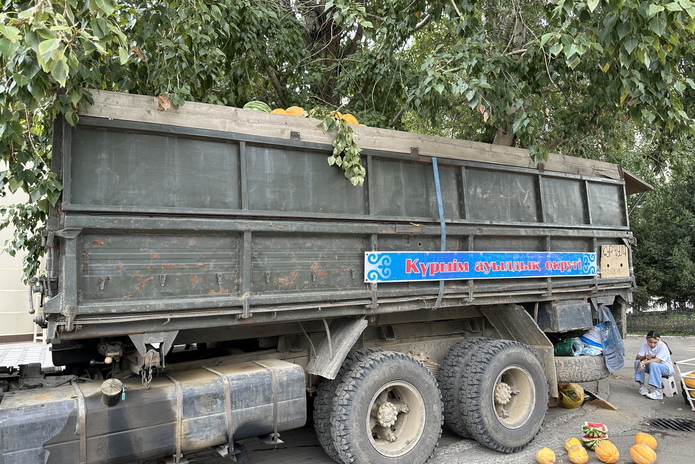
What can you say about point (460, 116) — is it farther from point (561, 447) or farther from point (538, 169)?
point (561, 447)

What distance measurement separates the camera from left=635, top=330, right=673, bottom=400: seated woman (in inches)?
278

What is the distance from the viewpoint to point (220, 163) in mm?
3900

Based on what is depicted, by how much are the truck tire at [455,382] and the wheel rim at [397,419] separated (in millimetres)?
584

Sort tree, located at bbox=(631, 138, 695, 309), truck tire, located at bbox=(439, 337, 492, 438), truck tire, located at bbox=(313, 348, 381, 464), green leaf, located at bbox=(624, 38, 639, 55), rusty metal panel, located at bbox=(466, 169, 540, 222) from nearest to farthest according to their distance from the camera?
green leaf, located at bbox=(624, 38, 639, 55) < truck tire, located at bbox=(313, 348, 381, 464) < truck tire, located at bbox=(439, 337, 492, 438) < rusty metal panel, located at bbox=(466, 169, 540, 222) < tree, located at bbox=(631, 138, 695, 309)

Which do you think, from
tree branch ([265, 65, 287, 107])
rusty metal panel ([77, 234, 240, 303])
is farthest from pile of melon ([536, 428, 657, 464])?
tree branch ([265, 65, 287, 107])

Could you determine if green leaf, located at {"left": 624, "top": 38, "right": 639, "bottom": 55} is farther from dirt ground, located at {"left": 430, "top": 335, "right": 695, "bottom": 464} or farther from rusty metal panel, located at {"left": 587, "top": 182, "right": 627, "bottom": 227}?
dirt ground, located at {"left": 430, "top": 335, "right": 695, "bottom": 464}

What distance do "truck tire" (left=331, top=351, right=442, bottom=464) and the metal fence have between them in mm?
14044

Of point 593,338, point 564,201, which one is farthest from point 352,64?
point 593,338

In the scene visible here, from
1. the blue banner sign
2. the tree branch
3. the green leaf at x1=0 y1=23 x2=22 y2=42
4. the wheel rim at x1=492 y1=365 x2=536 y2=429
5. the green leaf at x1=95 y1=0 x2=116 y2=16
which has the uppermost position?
the tree branch

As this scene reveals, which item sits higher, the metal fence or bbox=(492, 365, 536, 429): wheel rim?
bbox=(492, 365, 536, 429): wheel rim

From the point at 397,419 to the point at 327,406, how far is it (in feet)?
2.38

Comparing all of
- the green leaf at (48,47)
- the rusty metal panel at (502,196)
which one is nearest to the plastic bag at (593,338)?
the rusty metal panel at (502,196)

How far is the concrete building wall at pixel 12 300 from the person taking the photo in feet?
43.9

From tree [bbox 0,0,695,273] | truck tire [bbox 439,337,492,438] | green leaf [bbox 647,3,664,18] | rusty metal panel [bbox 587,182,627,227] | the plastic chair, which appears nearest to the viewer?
tree [bbox 0,0,695,273]
